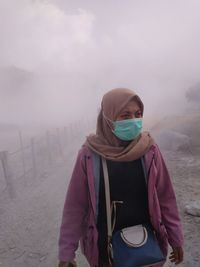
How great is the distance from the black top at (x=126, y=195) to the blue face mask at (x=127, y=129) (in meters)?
0.17

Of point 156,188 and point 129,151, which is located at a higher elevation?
point 129,151

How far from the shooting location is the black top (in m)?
2.00

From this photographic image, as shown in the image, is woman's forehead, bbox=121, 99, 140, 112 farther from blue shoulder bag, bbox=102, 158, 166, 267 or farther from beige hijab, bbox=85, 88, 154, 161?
blue shoulder bag, bbox=102, 158, 166, 267

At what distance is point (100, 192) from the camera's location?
1999 mm

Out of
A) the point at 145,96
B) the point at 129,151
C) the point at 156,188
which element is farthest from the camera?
the point at 145,96

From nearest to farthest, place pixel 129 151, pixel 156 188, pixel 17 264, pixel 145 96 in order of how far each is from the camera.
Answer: pixel 129 151, pixel 156 188, pixel 17 264, pixel 145 96

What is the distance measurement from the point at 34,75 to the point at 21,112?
9.69m

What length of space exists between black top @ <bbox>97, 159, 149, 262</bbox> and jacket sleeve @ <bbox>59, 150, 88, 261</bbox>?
0.45 feet

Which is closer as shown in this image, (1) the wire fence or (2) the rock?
(2) the rock

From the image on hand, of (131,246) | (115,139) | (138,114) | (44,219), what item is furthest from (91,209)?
(44,219)

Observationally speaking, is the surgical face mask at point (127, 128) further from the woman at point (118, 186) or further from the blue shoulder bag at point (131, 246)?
the blue shoulder bag at point (131, 246)

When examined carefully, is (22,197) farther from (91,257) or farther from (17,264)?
(91,257)

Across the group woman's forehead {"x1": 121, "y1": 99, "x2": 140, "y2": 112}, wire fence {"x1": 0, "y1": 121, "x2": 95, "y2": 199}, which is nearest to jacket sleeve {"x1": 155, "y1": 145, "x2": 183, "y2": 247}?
woman's forehead {"x1": 121, "y1": 99, "x2": 140, "y2": 112}

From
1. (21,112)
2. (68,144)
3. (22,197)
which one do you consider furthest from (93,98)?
(22,197)
